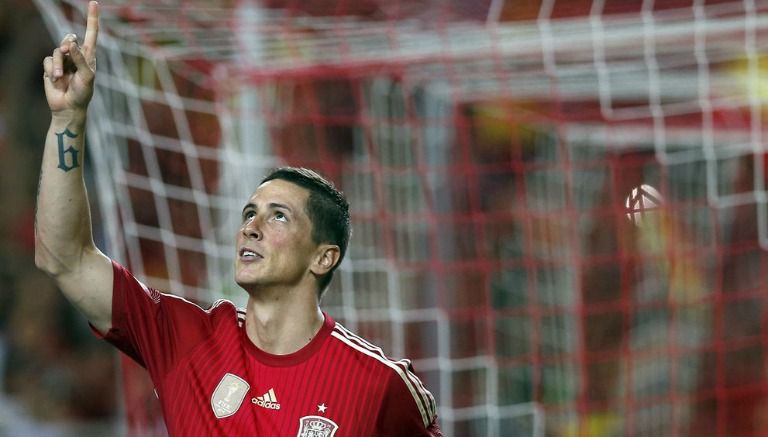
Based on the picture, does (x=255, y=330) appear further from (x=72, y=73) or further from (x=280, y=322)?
(x=72, y=73)

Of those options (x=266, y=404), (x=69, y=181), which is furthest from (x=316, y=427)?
(x=69, y=181)

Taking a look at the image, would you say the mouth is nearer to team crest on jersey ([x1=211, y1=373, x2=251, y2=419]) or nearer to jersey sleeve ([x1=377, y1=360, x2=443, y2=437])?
team crest on jersey ([x1=211, y1=373, x2=251, y2=419])

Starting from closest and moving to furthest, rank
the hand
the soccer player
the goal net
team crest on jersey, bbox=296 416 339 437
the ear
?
the hand < the soccer player < team crest on jersey, bbox=296 416 339 437 < the ear < the goal net

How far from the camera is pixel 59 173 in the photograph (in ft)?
8.46

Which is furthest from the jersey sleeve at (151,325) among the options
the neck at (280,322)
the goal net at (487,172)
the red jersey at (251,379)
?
the goal net at (487,172)

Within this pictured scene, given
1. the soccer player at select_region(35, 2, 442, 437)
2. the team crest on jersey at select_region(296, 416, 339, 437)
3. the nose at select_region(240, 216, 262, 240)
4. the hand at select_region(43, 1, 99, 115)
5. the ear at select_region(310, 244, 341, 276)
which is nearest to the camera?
the hand at select_region(43, 1, 99, 115)

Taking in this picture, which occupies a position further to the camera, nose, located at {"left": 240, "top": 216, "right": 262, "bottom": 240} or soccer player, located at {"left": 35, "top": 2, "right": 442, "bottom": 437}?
nose, located at {"left": 240, "top": 216, "right": 262, "bottom": 240}

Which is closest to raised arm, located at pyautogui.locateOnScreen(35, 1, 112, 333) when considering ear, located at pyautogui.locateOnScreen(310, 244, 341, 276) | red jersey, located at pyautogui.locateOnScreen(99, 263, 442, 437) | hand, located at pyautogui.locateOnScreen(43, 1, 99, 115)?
hand, located at pyautogui.locateOnScreen(43, 1, 99, 115)

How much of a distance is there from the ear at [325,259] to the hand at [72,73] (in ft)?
2.47

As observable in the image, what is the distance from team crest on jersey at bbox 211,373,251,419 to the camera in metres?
2.77

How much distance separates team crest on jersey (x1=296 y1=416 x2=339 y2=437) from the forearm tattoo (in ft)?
2.69

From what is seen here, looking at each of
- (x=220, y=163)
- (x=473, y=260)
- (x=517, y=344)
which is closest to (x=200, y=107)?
(x=220, y=163)

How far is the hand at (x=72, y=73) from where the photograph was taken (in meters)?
2.50

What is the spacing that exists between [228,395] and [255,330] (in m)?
0.19
